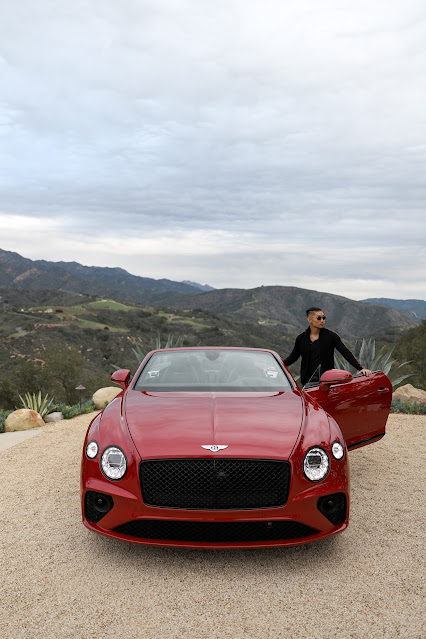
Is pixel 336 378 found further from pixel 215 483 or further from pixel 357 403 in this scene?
pixel 215 483

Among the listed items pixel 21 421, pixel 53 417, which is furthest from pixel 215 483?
pixel 53 417

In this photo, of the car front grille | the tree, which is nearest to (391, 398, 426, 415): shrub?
the car front grille

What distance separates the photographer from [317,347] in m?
6.23

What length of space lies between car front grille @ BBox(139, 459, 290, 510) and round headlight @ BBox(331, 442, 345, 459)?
0.42 m

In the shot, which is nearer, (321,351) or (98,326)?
(321,351)

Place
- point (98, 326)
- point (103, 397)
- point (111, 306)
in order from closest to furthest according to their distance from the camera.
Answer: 1. point (103, 397)
2. point (98, 326)
3. point (111, 306)

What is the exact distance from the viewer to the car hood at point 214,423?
325 centimetres

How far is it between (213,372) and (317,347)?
1.92 metres

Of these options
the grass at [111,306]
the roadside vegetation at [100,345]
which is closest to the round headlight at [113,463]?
the roadside vegetation at [100,345]

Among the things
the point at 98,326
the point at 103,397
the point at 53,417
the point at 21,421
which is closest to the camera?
the point at 21,421

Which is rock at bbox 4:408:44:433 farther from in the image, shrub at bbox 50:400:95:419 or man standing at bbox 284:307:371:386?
man standing at bbox 284:307:371:386

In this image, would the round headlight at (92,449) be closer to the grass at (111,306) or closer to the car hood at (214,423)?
the car hood at (214,423)

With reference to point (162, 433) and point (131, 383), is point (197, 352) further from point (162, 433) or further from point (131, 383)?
point (162, 433)

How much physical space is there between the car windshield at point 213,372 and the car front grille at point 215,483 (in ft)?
3.93
